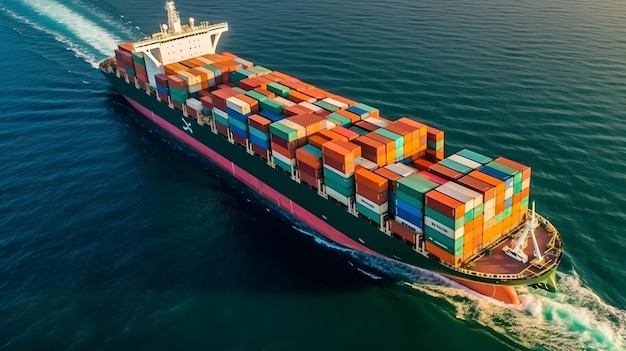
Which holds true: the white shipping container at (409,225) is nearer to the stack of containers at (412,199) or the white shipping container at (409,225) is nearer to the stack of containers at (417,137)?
the stack of containers at (412,199)

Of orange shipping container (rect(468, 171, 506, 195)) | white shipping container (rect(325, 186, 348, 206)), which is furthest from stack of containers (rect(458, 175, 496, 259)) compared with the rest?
white shipping container (rect(325, 186, 348, 206))

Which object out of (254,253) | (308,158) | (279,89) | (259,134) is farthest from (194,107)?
(254,253)

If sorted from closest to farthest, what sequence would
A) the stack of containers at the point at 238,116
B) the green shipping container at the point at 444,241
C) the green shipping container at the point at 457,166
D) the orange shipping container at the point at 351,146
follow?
1. the green shipping container at the point at 444,241
2. the green shipping container at the point at 457,166
3. the orange shipping container at the point at 351,146
4. the stack of containers at the point at 238,116

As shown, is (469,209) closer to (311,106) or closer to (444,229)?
(444,229)

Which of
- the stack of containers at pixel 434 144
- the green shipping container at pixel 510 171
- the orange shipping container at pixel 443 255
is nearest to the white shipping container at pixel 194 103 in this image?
the stack of containers at pixel 434 144

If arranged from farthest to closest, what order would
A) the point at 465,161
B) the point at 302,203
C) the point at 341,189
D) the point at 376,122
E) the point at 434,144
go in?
the point at 376,122 → the point at 302,203 → the point at 434,144 → the point at 341,189 → the point at 465,161

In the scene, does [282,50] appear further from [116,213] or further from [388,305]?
[388,305]

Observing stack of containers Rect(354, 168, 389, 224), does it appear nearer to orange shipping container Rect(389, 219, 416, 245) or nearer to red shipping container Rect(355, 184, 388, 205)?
red shipping container Rect(355, 184, 388, 205)

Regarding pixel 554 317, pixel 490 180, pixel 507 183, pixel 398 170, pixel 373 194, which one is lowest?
pixel 554 317
